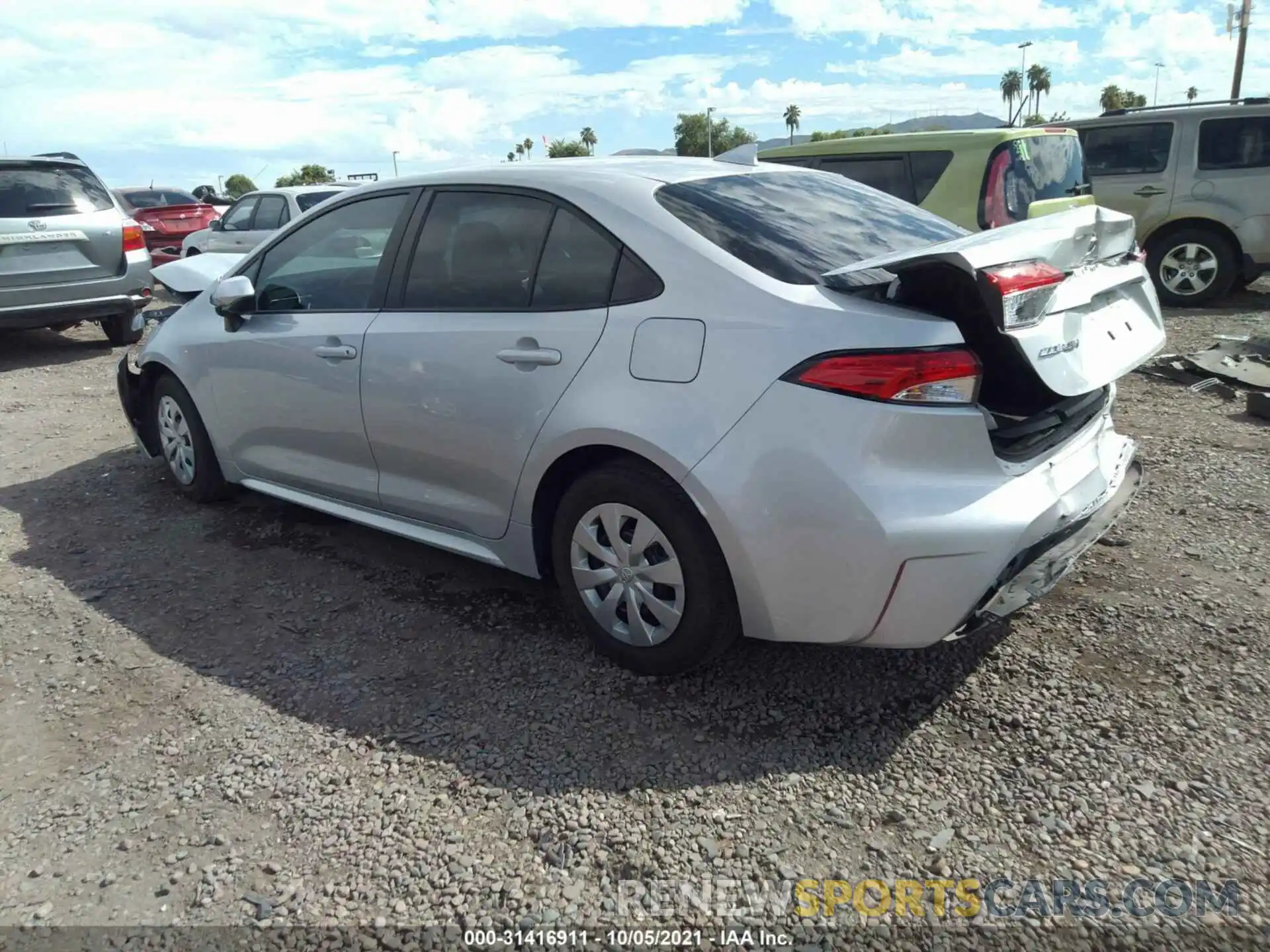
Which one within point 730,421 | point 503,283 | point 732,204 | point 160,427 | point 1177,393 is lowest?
point 1177,393

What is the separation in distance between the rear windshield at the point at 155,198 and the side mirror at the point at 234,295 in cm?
1677

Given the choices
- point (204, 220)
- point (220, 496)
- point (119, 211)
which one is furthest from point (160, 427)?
point (204, 220)

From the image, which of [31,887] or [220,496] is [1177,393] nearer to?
[220,496]

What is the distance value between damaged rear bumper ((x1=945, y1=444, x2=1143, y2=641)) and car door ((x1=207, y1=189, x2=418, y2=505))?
234cm

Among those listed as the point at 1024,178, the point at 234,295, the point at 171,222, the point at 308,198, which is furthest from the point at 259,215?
the point at 1024,178

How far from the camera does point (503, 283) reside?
339 cm

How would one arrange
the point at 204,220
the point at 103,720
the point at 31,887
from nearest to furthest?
the point at 31,887, the point at 103,720, the point at 204,220

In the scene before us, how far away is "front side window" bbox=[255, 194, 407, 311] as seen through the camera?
12.8 ft

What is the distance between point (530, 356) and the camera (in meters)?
3.19

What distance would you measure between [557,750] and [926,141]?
255 inches

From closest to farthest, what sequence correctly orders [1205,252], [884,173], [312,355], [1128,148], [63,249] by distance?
[312,355]
[884,173]
[63,249]
[1205,252]
[1128,148]

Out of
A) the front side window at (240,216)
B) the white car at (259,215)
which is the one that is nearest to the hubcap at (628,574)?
the white car at (259,215)

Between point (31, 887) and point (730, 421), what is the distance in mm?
2112

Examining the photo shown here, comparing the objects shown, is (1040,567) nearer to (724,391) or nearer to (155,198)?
(724,391)
